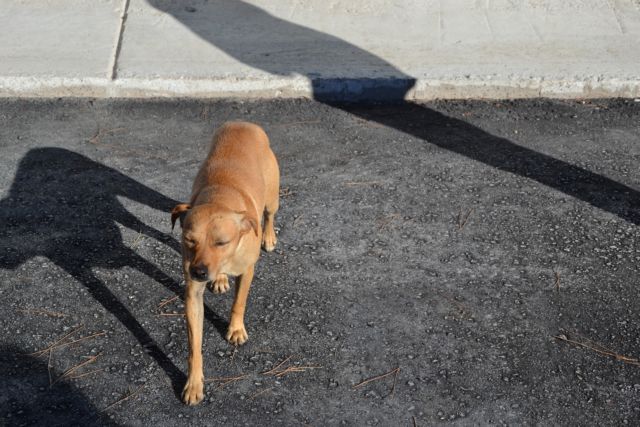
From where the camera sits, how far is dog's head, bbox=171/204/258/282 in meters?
4.26

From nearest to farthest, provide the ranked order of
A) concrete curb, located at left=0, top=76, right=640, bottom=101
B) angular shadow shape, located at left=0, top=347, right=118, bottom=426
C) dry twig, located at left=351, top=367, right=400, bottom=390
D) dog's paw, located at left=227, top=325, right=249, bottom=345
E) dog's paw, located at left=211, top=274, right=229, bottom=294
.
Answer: angular shadow shape, located at left=0, top=347, right=118, bottom=426
dry twig, located at left=351, top=367, right=400, bottom=390
dog's paw, located at left=227, top=325, right=249, bottom=345
dog's paw, located at left=211, top=274, right=229, bottom=294
concrete curb, located at left=0, top=76, right=640, bottom=101

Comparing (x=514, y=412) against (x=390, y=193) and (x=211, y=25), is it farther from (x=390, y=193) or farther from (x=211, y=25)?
(x=211, y=25)

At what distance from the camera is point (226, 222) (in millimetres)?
4324

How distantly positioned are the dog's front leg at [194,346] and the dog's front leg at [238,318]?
0.33m

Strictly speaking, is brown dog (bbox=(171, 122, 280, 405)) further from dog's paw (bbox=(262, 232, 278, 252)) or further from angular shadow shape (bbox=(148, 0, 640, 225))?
angular shadow shape (bbox=(148, 0, 640, 225))

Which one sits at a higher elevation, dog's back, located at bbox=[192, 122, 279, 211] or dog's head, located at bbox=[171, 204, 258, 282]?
dog's head, located at bbox=[171, 204, 258, 282]

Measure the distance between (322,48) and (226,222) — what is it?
4379 millimetres

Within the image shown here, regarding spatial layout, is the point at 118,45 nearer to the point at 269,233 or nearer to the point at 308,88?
the point at 308,88

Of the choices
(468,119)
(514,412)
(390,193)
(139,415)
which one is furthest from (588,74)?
(139,415)

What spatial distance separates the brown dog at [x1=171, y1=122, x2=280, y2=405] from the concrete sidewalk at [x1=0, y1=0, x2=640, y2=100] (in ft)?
8.04

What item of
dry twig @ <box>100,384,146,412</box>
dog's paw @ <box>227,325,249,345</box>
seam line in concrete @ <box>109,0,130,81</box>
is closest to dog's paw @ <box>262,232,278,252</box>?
dog's paw @ <box>227,325,249,345</box>

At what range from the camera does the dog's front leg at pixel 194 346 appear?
185 inches

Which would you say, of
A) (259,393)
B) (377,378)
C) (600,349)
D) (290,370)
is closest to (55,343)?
(259,393)

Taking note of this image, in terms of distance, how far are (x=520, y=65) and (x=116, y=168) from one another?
391cm
